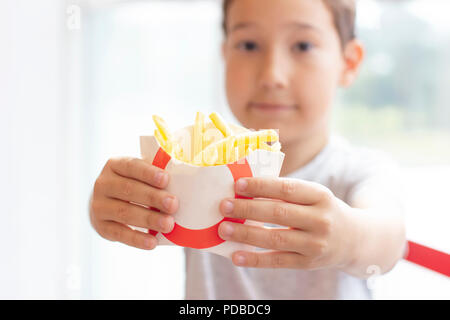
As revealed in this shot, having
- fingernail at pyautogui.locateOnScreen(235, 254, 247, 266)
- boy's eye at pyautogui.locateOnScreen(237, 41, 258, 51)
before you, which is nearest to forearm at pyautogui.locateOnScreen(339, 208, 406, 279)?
fingernail at pyautogui.locateOnScreen(235, 254, 247, 266)

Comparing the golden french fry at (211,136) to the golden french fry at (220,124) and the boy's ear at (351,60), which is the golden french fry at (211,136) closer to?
the golden french fry at (220,124)

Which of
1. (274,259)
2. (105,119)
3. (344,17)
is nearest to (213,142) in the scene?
(274,259)

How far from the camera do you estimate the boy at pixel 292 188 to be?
34 cm

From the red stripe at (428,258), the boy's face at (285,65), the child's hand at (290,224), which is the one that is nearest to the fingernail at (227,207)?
the child's hand at (290,224)

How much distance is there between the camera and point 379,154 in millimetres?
590

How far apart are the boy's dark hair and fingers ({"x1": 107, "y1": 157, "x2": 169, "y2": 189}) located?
269mm

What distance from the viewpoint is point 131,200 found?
36 centimetres

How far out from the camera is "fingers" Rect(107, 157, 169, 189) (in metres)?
0.32

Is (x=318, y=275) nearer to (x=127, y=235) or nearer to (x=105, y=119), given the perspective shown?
(x=127, y=235)

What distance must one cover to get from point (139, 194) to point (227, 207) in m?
0.08

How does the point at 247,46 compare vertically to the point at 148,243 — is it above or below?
above

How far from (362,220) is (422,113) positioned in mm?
1531
